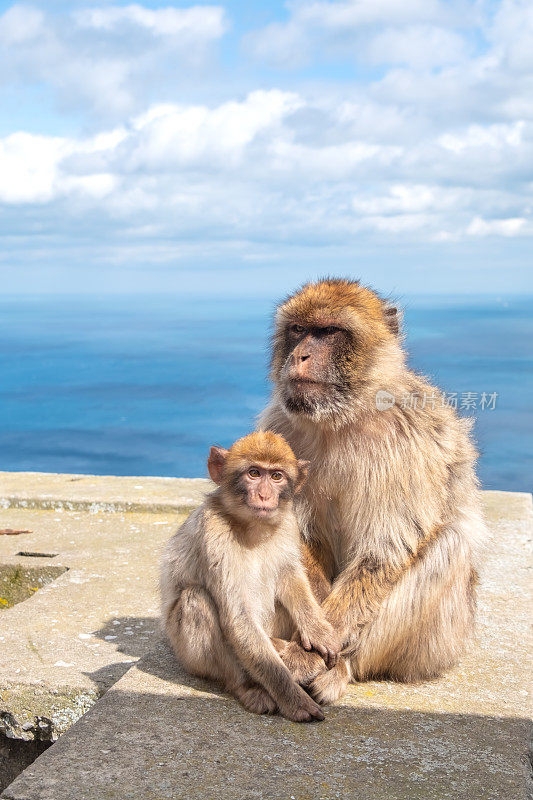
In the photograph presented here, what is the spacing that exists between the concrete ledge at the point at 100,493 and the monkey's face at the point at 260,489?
3013 millimetres

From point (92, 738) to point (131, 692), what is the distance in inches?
12.8

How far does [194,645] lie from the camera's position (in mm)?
2936

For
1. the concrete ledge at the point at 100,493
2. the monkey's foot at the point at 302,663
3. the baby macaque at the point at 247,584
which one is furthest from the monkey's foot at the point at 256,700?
the concrete ledge at the point at 100,493

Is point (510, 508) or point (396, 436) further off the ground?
point (396, 436)

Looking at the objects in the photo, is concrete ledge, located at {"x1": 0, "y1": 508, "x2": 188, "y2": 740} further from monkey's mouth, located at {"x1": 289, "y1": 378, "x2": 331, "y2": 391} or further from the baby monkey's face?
monkey's mouth, located at {"x1": 289, "y1": 378, "x2": 331, "y2": 391}

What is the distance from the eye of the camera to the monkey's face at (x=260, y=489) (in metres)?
2.80

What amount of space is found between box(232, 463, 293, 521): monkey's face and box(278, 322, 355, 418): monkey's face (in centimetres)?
32

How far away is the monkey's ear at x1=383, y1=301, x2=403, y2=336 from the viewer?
336cm

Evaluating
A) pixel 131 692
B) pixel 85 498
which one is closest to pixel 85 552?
pixel 85 498

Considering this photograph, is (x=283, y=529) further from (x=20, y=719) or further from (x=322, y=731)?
(x=20, y=719)

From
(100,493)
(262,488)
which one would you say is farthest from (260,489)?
(100,493)

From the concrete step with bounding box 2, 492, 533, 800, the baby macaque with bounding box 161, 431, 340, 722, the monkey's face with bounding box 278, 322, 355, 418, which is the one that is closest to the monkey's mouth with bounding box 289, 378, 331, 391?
the monkey's face with bounding box 278, 322, 355, 418

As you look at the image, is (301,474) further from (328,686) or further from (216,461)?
(328,686)

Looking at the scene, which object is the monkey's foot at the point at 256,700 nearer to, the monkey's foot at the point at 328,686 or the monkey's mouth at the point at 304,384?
the monkey's foot at the point at 328,686
